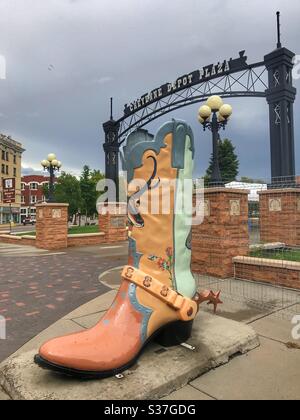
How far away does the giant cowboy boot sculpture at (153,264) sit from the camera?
8.46 feet

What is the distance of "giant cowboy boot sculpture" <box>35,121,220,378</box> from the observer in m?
2.58

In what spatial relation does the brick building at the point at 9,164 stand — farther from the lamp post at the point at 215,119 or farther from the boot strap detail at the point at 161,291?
the boot strap detail at the point at 161,291

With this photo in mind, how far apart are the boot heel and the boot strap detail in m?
0.16

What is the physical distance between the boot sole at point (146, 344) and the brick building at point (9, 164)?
1956 inches

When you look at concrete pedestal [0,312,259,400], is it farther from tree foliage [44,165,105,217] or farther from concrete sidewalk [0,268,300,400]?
tree foliage [44,165,105,217]

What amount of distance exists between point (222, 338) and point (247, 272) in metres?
3.55

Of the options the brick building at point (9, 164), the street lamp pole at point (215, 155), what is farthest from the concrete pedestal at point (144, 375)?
the brick building at point (9, 164)

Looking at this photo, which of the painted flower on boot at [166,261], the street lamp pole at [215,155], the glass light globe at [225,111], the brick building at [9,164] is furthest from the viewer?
the brick building at [9,164]

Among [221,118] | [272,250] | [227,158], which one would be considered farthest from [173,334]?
[227,158]

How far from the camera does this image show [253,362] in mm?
2945

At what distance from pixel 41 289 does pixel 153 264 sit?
3893 mm

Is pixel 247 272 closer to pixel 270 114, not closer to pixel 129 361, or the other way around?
pixel 129 361

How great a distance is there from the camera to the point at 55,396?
2227 mm

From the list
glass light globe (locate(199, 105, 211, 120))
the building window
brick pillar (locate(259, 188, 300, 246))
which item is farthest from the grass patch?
the building window
